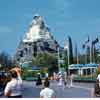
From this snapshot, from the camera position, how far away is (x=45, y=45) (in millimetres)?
7516

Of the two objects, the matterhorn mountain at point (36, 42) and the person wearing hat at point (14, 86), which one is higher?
the matterhorn mountain at point (36, 42)

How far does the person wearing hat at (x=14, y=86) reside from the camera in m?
4.14

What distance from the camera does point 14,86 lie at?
4.22 meters

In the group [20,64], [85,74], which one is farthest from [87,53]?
[20,64]

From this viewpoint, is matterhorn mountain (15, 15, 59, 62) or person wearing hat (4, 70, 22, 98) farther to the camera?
matterhorn mountain (15, 15, 59, 62)

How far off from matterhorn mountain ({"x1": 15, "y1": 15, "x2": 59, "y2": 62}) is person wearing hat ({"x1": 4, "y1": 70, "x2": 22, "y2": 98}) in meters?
2.71

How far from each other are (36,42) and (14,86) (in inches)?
120

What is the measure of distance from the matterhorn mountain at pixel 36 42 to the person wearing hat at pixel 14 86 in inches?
107

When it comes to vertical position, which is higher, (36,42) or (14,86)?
(36,42)

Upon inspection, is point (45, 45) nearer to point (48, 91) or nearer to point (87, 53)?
point (87, 53)

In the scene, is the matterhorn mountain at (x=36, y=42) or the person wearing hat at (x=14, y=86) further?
the matterhorn mountain at (x=36, y=42)

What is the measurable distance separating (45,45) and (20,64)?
2.03ft

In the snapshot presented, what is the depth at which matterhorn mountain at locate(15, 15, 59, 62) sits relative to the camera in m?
7.04

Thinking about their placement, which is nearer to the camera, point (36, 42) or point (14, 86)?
point (14, 86)
